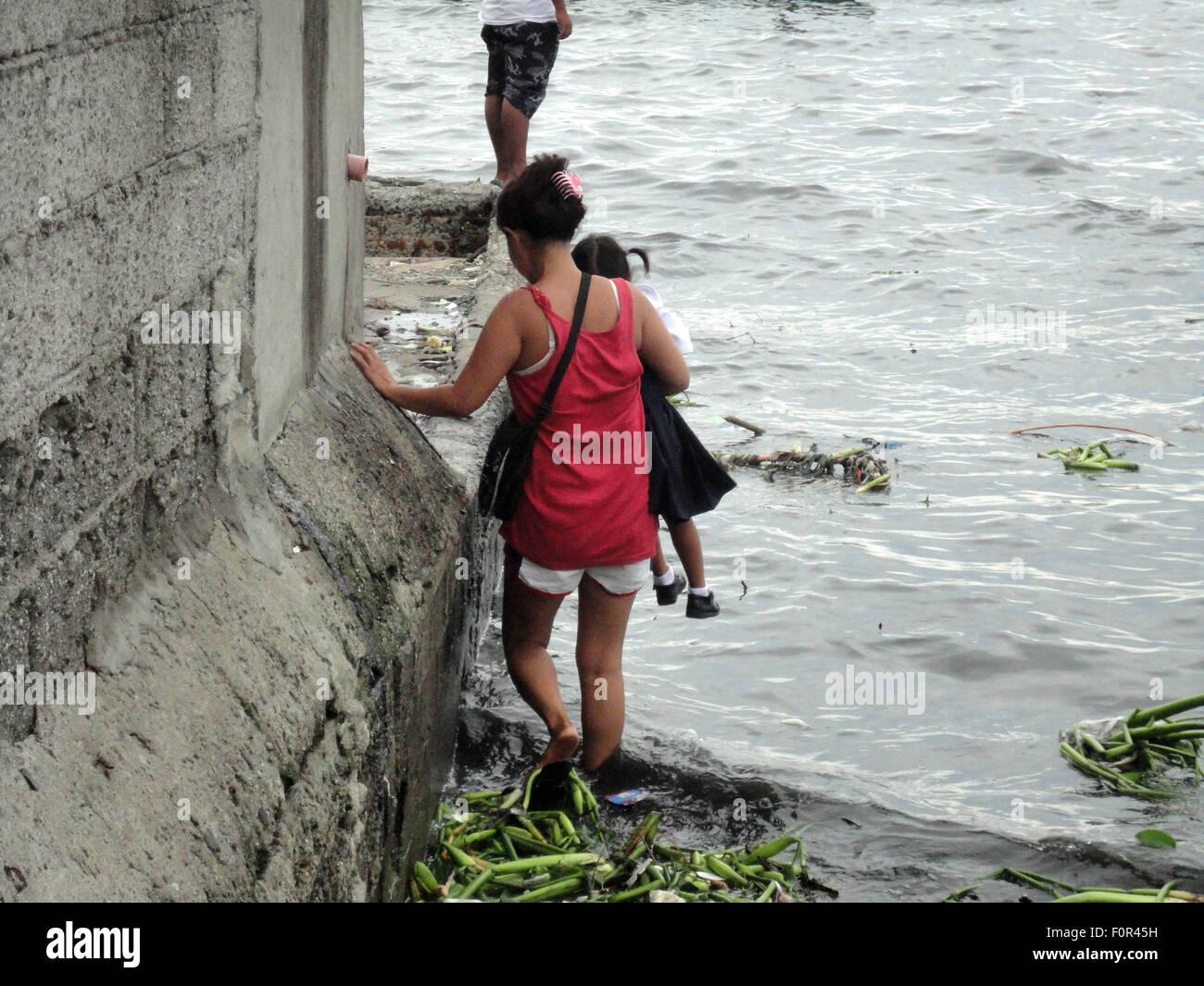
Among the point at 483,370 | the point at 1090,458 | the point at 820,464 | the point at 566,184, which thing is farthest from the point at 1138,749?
the point at 1090,458

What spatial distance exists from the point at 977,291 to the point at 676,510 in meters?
8.06

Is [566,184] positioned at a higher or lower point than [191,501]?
higher

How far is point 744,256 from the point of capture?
1233 centimetres

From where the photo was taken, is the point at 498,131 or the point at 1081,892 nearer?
the point at 1081,892

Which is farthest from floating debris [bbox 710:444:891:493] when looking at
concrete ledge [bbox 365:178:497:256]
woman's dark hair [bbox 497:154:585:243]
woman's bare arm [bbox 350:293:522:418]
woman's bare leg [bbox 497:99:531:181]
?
woman's dark hair [bbox 497:154:585:243]

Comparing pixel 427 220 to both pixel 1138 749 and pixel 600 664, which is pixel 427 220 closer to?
pixel 600 664

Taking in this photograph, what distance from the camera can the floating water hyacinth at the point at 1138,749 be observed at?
456cm

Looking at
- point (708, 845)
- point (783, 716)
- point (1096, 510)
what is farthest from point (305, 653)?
point (1096, 510)

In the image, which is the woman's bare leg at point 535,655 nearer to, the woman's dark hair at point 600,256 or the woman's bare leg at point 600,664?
the woman's bare leg at point 600,664

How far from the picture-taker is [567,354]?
3654 mm

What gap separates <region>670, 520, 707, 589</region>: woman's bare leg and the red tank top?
0.23 metres

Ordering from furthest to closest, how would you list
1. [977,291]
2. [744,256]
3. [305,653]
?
[744,256]
[977,291]
[305,653]

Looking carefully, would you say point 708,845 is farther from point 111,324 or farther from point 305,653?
point 111,324

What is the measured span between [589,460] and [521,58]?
15.9ft
